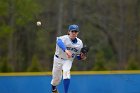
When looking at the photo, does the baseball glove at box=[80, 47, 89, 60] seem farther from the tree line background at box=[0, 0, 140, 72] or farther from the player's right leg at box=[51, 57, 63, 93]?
the tree line background at box=[0, 0, 140, 72]

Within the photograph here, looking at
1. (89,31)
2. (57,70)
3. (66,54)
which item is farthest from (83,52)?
(89,31)

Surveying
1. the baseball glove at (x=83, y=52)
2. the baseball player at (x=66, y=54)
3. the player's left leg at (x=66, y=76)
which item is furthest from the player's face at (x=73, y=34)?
the player's left leg at (x=66, y=76)

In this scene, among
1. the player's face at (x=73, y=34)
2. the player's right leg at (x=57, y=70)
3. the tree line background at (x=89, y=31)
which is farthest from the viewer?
the tree line background at (x=89, y=31)

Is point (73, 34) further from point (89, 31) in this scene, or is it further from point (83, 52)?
point (89, 31)

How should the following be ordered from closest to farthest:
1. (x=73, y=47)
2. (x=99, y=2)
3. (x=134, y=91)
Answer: (x=73, y=47) → (x=134, y=91) → (x=99, y=2)

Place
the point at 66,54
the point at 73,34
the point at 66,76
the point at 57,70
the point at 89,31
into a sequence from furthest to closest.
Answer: the point at 89,31 → the point at 57,70 → the point at 66,54 → the point at 73,34 → the point at 66,76

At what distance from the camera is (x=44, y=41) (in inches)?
1379

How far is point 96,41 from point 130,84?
2279 centimetres

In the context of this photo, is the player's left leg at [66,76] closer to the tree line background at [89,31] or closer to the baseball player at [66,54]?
the baseball player at [66,54]

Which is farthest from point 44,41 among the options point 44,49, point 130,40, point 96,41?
point 130,40

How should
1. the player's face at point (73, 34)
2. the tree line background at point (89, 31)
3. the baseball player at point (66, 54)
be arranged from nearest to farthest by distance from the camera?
1. the player's face at point (73, 34)
2. the baseball player at point (66, 54)
3. the tree line background at point (89, 31)

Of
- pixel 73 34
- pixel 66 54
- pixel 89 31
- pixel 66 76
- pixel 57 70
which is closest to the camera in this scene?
pixel 66 76

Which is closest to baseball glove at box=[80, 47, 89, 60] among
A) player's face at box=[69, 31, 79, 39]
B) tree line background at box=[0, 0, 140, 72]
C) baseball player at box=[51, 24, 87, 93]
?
baseball player at box=[51, 24, 87, 93]

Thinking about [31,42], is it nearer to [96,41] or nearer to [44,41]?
[44,41]
